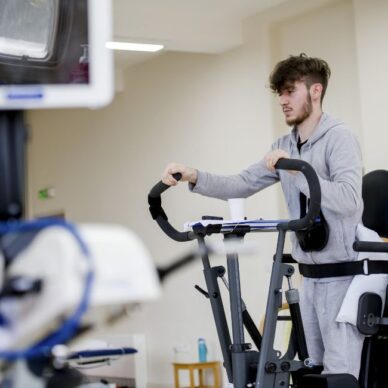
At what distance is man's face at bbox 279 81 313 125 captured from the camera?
125 inches

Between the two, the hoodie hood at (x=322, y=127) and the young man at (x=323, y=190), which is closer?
the young man at (x=323, y=190)

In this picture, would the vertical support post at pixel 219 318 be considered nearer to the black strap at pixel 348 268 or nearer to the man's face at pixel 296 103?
the black strap at pixel 348 268

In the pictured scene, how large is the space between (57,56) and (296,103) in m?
1.97

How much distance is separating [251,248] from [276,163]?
5.49 ft

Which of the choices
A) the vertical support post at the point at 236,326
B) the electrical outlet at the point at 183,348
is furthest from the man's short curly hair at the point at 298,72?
the electrical outlet at the point at 183,348

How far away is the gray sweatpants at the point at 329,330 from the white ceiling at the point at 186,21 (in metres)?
3.07

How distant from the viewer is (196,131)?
673cm

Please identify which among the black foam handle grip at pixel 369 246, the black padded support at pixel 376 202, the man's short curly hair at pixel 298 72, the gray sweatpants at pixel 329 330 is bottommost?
the gray sweatpants at pixel 329 330

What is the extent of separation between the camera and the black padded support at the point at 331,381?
2.79 m

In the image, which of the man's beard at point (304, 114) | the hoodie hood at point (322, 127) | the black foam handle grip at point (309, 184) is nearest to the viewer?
the black foam handle grip at point (309, 184)

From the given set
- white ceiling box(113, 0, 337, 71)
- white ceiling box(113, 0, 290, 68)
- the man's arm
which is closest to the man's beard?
the man's arm

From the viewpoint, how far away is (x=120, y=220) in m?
7.72

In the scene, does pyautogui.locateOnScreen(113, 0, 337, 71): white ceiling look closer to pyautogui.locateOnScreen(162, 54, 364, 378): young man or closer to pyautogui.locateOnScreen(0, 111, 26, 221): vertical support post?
pyautogui.locateOnScreen(162, 54, 364, 378): young man

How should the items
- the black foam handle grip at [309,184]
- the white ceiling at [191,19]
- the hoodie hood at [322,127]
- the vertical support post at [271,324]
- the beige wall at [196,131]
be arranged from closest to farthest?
the black foam handle grip at [309,184], the vertical support post at [271,324], the hoodie hood at [322,127], the beige wall at [196,131], the white ceiling at [191,19]
